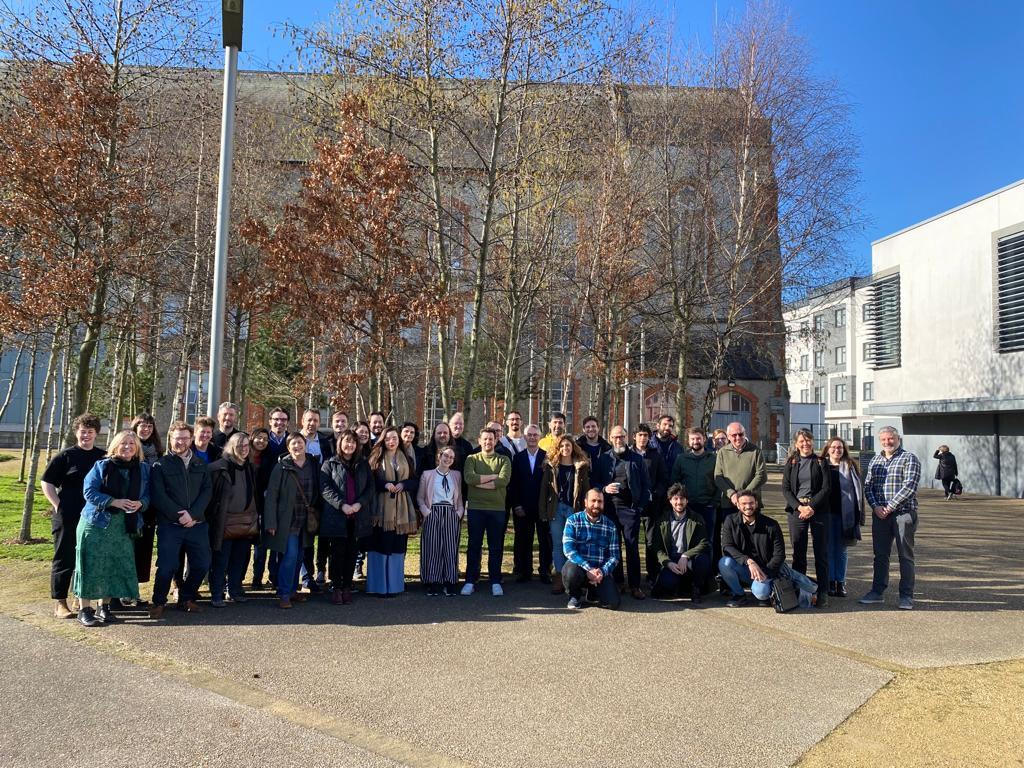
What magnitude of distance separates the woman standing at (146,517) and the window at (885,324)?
84.1ft

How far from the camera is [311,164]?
36.9 ft

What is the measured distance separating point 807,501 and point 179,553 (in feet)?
21.9

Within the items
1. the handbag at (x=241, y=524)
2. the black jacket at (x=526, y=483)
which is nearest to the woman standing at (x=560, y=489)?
the black jacket at (x=526, y=483)

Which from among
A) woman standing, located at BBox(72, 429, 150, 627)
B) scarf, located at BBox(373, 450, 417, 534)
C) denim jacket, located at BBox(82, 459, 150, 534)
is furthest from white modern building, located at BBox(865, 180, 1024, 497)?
denim jacket, located at BBox(82, 459, 150, 534)

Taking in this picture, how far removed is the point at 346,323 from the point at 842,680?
793 centimetres

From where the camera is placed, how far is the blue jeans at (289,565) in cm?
768

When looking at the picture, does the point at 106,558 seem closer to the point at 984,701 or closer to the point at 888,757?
the point at 888,757

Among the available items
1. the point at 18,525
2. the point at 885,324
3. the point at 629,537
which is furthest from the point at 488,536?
the point at 885,324

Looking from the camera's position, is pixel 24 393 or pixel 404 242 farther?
pixel 24 393

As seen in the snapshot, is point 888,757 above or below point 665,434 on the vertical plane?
below

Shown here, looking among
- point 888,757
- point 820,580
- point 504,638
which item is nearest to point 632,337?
point 820,580

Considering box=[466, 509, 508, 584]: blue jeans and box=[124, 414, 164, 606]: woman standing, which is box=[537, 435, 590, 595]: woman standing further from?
box=[124, 414, 164, 606]: woman standing

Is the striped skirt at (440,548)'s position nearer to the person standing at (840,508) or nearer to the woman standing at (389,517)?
the woman standing at (389,517)

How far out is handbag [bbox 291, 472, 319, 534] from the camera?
309 inches
